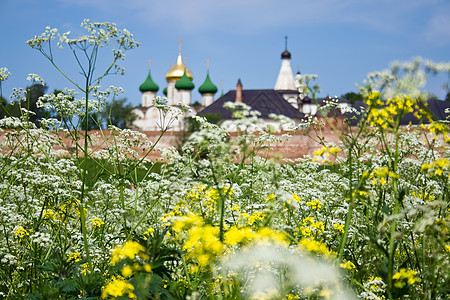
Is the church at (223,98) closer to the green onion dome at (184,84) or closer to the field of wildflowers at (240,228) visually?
the green onion dome at (184,84)

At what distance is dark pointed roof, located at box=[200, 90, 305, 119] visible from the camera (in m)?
48.2

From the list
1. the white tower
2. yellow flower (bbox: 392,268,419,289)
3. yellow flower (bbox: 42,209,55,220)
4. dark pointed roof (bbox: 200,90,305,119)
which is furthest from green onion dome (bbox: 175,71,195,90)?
yellow flower (bbox: 392,268,419,289)

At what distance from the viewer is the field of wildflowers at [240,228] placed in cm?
228

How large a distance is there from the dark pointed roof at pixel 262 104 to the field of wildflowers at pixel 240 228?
137 ft

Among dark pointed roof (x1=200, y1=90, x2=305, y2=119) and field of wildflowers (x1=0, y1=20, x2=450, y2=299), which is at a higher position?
dark pointed roof (x1=200, y1=90, x2=305, y2=119)

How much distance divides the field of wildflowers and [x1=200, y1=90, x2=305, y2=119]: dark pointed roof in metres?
41.8

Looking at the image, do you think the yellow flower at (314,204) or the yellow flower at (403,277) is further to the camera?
the yellow flower at (314,204)

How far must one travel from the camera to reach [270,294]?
80.9 inches

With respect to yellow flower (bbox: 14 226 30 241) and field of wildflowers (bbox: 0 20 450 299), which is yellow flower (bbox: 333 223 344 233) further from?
yellow flower (bbox: 14 226 30 241)

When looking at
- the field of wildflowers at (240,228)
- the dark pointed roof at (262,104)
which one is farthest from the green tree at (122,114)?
the field of wildflowers at (240,228)

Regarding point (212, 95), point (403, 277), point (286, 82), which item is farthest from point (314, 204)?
point (286, 82)

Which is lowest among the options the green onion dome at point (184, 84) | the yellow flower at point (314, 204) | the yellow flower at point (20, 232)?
the yellow flower at point (20, 232)

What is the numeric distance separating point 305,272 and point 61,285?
137cm

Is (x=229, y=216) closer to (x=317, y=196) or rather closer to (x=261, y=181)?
(x=317, y=196)
